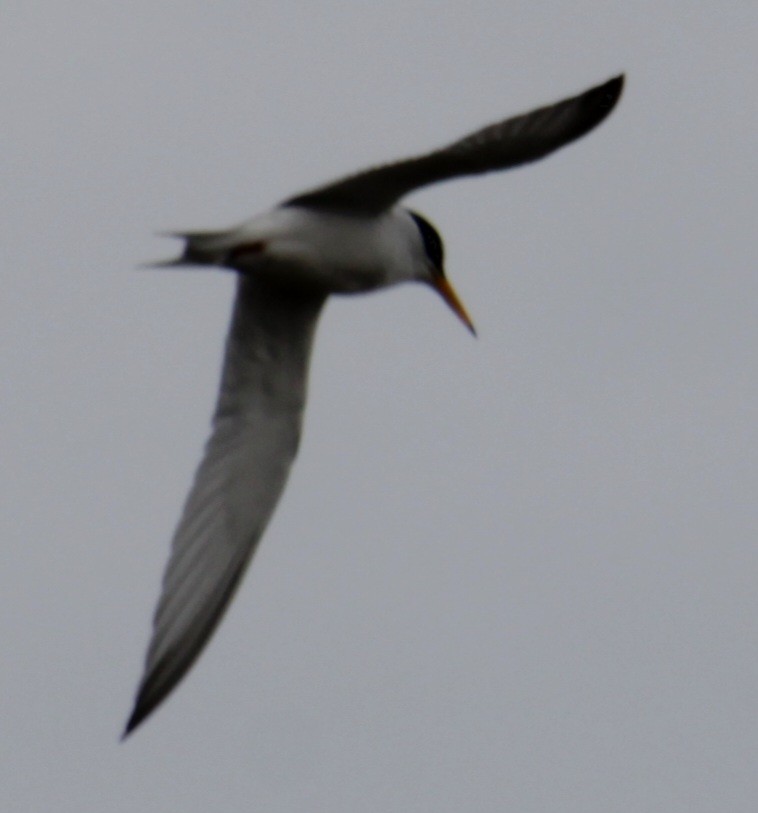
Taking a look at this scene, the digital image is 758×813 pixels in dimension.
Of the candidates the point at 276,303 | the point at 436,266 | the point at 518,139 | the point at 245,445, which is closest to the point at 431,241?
the point at 436,266

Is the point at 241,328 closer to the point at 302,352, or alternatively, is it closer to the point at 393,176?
the point at 302,352

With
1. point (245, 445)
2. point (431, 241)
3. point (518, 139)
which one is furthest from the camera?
point (245, 445)

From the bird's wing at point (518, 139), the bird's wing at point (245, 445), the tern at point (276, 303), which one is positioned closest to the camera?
the bird's wing at point (518, 139)

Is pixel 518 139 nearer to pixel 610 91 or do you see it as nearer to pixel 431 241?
pixel 610 91

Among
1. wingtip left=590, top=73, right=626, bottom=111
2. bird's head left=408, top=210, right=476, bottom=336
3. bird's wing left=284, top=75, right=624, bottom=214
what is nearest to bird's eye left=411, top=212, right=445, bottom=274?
bird's head left=408, top=210, right=476, bottom=336

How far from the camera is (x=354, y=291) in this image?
450 inches

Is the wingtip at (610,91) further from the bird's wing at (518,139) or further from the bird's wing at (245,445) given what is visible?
the bird's wing at (245,445)

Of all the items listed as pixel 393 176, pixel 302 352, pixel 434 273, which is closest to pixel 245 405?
pixel 302 352

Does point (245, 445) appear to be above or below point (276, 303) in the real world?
below

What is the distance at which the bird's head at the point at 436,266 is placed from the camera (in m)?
12.0

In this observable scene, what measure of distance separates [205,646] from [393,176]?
7.60 feet

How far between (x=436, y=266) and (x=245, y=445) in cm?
129

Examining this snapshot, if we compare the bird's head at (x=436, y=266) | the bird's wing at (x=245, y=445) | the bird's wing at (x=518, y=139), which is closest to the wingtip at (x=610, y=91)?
the bird's wing at (x=518, y=139)

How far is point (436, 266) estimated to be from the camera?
12.2 metres
